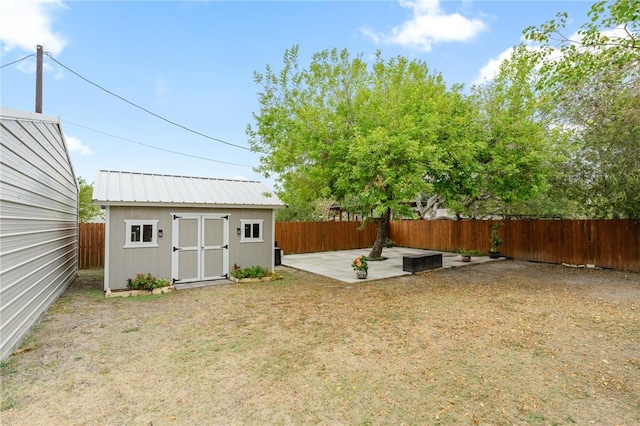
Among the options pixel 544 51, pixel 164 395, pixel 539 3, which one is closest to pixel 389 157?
pixel 544 51

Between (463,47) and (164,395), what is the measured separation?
12490 millimetres

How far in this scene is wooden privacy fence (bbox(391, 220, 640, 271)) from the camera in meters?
10.8

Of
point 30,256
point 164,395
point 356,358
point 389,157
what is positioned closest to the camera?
point 164,395

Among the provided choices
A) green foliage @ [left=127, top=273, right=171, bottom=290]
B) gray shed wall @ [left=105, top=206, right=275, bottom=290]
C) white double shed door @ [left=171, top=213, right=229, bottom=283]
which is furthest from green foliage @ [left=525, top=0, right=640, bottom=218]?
green foliage @ [left=127, top=273, right=171, bottom=290]

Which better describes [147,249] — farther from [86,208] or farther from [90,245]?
[86,208]

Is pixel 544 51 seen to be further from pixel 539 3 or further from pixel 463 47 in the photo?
pixel 463 47

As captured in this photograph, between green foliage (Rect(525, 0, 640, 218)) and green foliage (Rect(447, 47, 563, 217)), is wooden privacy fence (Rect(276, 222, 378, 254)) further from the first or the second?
green foliage (Rect(525, 0, 640, 218))

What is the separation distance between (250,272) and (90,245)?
649 cm

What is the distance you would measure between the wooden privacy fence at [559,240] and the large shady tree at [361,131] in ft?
15.5

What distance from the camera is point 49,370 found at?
12.2 feet

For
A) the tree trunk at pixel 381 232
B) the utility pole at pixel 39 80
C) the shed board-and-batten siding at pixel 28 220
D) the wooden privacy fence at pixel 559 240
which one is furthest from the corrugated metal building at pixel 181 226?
the wooden privacy fence at pixel 559 240

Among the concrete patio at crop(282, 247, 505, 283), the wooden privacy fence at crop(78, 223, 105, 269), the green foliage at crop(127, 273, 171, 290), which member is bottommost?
the concrete patio at crop(282, 247, 505, 283)

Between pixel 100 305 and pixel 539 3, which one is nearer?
pixel 100 305

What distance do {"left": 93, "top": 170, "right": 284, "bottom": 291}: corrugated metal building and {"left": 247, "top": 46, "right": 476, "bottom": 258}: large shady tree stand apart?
5.25 ft
